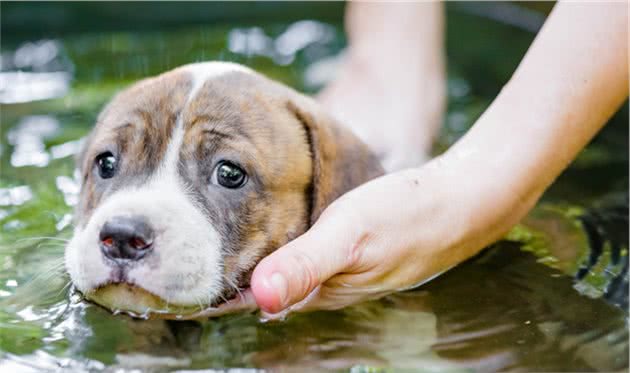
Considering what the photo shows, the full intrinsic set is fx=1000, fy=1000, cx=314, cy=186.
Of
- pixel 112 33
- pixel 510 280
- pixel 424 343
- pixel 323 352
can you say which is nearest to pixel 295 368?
pixel 323 352

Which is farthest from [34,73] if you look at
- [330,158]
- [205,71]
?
[330,158]

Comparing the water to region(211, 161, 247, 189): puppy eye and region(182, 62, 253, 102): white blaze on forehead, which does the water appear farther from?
region(182, 62, 253, 102): white blaze on forehead

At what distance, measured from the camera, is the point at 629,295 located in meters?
3.89

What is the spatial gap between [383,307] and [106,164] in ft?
3.85

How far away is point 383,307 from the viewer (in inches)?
150

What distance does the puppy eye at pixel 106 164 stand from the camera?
3689mm

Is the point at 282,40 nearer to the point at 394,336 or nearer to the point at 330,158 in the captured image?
the point at 330,158

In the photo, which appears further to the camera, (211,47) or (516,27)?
(516,27)

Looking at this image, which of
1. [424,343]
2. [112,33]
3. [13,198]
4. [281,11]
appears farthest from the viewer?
[281,11]

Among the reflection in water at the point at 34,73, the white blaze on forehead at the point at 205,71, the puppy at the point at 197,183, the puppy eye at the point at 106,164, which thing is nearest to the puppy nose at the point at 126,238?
the puppy at the point at 197,183

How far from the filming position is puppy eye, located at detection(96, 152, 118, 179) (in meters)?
3.69

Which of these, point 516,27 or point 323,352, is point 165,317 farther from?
point 516,27

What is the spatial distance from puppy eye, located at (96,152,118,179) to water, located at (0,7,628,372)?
48 cm

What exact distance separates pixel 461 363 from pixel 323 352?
0.47 metres
